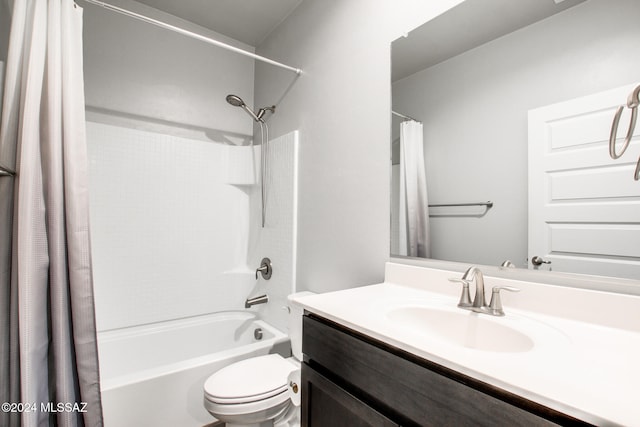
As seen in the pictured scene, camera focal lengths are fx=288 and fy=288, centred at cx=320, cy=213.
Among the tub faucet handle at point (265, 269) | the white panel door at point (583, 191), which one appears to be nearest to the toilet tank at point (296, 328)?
the tub faucet handle at point (265, 269)

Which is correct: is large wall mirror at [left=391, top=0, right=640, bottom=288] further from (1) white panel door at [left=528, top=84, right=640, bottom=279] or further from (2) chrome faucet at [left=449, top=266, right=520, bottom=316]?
(2) chrome faucet at [left=449, top=266, right=520, bottom=316]

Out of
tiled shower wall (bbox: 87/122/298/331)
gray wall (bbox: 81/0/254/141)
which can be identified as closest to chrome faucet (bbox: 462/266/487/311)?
tiled shower wall (bbox: 87/122/298/331)

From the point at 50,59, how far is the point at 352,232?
1.39 m

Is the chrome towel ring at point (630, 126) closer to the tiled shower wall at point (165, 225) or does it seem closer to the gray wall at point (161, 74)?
the tiled shower wall at point (165, 225)

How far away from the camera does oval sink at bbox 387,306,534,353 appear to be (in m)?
0.73

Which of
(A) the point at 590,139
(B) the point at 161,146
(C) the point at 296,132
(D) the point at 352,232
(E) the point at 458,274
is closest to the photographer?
(A) the point at 590,139

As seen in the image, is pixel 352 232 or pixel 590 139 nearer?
pixel 590 139

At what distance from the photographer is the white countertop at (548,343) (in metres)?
0.42

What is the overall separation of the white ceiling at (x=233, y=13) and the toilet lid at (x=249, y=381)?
2.13 metres

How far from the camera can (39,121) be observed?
1.06 metres

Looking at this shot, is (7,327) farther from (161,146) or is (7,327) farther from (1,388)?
(161,146)

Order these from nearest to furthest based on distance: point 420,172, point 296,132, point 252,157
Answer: point 420,172 < point 296,132 < point 252,157

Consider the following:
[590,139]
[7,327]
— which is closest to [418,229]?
[590,139]

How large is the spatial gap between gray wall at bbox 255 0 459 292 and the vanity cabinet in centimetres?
54
